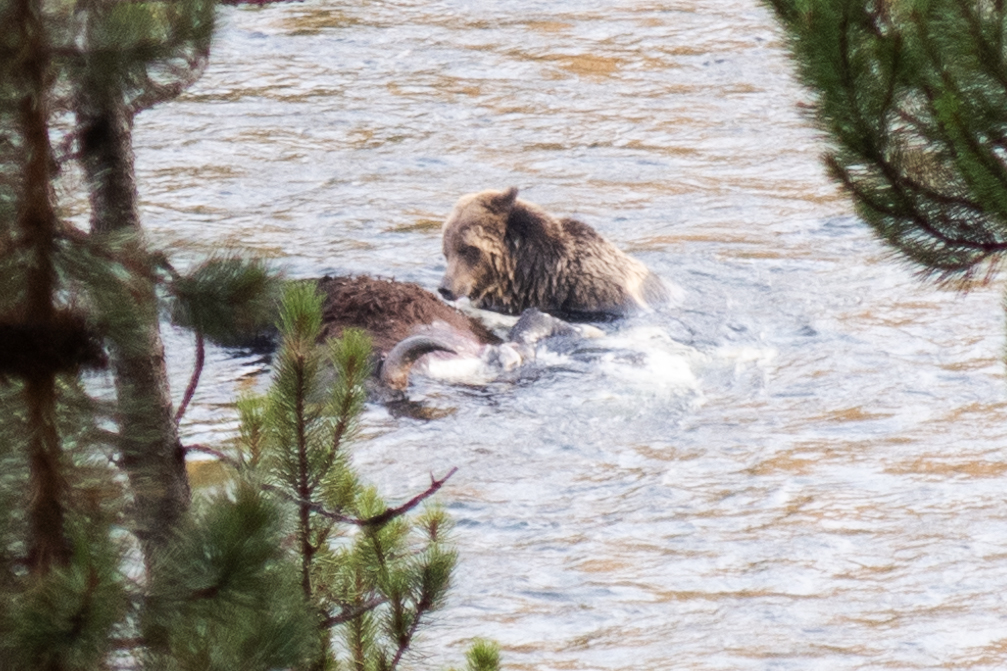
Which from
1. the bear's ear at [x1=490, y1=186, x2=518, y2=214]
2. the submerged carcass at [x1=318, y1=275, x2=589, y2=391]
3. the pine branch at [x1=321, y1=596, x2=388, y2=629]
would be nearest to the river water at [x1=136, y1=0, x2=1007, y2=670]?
the submerged carcass at [x1=318, y1=275, x2=589, y2=391]

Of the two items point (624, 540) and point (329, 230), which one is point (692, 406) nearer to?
point (624, 540)

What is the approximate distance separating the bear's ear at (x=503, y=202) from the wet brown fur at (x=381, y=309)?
1.20 meters

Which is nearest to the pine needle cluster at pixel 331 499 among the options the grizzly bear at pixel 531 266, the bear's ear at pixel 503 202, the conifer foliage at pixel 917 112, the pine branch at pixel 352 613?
the pine branch at pixel 352 613

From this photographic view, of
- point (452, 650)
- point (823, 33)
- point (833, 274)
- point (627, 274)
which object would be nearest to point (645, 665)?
point (452, 650)

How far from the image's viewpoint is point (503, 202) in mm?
10117

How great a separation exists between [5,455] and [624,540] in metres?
4.69

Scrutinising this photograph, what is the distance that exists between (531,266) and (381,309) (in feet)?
5.44

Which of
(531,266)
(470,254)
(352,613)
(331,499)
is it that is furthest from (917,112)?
(470,254)

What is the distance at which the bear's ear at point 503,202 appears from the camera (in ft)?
33.0

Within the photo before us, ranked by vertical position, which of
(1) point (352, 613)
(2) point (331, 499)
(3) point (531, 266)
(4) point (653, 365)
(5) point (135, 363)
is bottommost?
(4) point (653, 365)

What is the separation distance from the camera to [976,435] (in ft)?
27.8

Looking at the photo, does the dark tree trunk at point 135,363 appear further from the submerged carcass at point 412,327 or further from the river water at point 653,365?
the submerged carcass at point 412,327

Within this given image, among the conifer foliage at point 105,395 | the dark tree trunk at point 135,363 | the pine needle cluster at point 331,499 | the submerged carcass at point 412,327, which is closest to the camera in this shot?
the conifer foliage at point 105,395

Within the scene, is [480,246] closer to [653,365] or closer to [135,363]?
[653,365]
